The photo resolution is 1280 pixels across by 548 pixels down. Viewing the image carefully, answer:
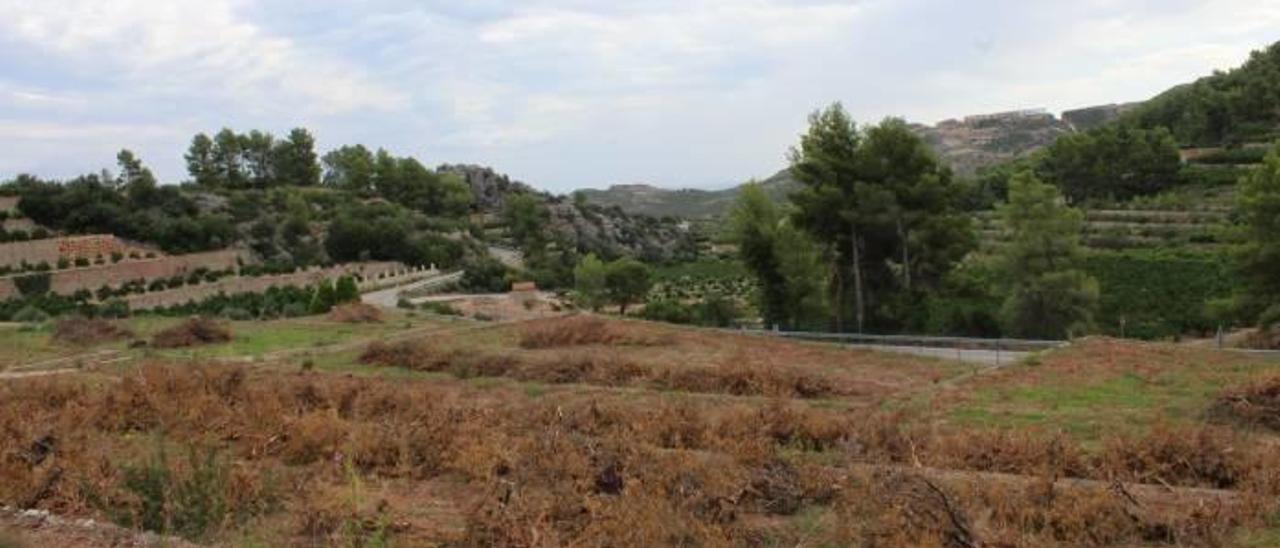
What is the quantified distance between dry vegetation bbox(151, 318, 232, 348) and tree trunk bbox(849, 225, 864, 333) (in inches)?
757

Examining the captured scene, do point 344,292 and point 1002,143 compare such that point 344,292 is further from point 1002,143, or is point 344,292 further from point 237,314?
point 1002,143

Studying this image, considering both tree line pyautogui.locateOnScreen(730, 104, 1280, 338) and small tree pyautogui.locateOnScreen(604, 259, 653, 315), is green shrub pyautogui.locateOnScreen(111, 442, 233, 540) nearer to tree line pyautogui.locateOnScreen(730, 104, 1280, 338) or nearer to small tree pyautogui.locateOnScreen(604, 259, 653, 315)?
tree line pyautogui.locateOnScreen(730, 104, 1280, 338)

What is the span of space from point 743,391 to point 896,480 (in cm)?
743

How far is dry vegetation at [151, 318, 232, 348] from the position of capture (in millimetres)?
22625

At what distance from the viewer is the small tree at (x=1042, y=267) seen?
98.4 ft

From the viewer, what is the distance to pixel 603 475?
830 cm

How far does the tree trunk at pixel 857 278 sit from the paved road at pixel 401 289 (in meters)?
19.8

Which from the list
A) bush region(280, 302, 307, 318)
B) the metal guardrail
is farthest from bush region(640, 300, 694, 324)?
the metal guardrail

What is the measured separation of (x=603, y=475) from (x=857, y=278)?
85.1 feet

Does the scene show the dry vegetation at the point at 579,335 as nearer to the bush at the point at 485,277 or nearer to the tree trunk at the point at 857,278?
the tree trunk at the point at 857,278

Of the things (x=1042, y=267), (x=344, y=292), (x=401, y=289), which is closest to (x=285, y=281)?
(x=401, y=289)

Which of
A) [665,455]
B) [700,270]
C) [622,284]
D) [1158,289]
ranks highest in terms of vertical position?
[665,455]

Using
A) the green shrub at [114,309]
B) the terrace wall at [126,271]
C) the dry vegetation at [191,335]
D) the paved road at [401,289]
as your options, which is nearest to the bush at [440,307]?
the paved road at [401,289]

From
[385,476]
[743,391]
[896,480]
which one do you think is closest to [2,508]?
[385,476]
